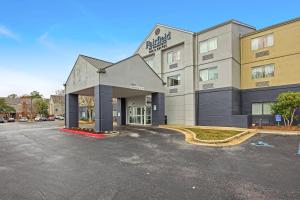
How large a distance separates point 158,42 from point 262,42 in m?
12.8

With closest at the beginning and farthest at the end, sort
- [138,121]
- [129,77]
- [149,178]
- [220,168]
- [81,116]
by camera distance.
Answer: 1. [149,178]
2. [220,168]
3. [129,77]
4. [138,121]
5. [81,116]

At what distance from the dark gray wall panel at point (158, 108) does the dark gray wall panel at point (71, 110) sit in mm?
9205

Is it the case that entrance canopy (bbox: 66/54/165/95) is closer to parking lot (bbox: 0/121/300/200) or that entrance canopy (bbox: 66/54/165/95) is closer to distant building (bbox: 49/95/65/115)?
parking lot (bbox: 0/121/300/200)

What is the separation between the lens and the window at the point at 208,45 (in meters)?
22.6

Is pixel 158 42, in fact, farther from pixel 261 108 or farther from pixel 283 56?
pixel 261 108

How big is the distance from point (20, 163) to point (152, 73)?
52.2 ft

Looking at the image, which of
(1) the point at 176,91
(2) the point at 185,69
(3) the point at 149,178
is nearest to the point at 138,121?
(1) the point at 176,91

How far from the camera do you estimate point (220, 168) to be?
22.2 ft

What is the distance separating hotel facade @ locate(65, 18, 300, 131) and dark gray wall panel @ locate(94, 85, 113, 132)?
8cm

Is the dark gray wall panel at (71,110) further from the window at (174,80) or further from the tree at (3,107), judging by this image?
the tree at (3,107)

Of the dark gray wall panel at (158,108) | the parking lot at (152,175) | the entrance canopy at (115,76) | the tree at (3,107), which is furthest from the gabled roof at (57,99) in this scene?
the parking lot at (152,175)

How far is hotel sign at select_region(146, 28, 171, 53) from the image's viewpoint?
88.3 ft

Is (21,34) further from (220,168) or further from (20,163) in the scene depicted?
(220,168)

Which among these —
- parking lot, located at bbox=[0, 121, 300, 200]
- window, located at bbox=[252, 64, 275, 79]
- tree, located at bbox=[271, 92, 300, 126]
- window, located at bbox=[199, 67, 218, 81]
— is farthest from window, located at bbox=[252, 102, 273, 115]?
parking lot, located at bbox=[0, 121, 300, 200]
